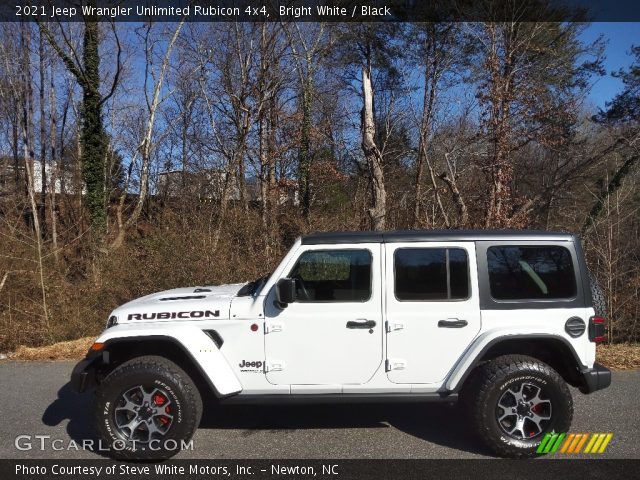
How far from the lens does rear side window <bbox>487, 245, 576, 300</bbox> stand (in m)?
4.17

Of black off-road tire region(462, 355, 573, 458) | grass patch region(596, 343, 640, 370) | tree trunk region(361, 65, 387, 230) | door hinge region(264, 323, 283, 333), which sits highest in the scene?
tree trunk region(361, 65, 387, 230)

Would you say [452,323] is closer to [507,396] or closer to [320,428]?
[507,396]

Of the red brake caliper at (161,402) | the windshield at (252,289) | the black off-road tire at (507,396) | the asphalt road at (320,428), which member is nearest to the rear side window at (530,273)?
the black off-road tire at (507,396)

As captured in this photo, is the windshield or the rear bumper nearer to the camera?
the rear bumper

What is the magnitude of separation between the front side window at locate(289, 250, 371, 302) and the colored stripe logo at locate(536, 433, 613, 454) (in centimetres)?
180

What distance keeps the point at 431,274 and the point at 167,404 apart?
7.66ft

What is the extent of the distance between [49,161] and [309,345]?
22060 mm

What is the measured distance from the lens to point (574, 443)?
418cm

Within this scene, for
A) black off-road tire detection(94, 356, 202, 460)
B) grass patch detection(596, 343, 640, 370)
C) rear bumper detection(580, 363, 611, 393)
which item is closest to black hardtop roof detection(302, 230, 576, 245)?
rear bumper detection(580, 363, 611, 393)

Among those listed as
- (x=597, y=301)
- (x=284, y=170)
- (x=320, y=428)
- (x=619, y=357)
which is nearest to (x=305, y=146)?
(x=284, y=170)

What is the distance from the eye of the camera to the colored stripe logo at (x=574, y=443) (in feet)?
13.1

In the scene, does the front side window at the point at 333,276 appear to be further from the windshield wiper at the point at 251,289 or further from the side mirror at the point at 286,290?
the windshield wiper at the point at 251,289

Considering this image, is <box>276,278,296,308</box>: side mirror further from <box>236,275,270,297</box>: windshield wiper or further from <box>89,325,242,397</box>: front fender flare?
<box>89,325,242,397</box>: front fender flare

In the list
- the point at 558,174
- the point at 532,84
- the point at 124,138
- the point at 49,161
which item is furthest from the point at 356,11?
the point at 49,161
